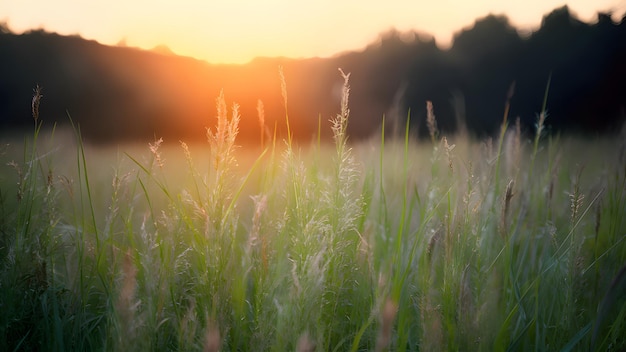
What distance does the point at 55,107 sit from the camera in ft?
22.3

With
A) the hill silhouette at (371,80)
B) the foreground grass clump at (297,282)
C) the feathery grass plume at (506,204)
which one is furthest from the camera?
the hill silhouette at (371,80)

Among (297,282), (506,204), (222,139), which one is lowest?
(297,282)

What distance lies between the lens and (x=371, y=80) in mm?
10133

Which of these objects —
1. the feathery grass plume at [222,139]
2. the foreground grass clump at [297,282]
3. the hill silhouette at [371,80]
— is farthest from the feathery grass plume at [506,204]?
the hill silhouette at [371,80]

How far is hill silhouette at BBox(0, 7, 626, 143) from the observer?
661 centimetres

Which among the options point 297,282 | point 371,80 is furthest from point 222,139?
point 371,80

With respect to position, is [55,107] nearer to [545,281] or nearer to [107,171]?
[107,171]

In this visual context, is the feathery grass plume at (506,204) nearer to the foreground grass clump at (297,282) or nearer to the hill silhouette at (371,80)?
the foreground grass clump at (297,282)

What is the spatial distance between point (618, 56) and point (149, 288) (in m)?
10.3

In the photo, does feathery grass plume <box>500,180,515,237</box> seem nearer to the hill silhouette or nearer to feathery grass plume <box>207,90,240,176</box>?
feathery grass plume <box>207,90,240,176</box>

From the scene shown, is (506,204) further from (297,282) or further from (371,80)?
(371,80)

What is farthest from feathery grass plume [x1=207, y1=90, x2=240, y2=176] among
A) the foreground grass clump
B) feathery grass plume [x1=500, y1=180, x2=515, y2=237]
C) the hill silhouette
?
the hill silhouette

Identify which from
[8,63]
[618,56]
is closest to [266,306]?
[8,63]

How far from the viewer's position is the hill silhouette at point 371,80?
6613 millimetres
